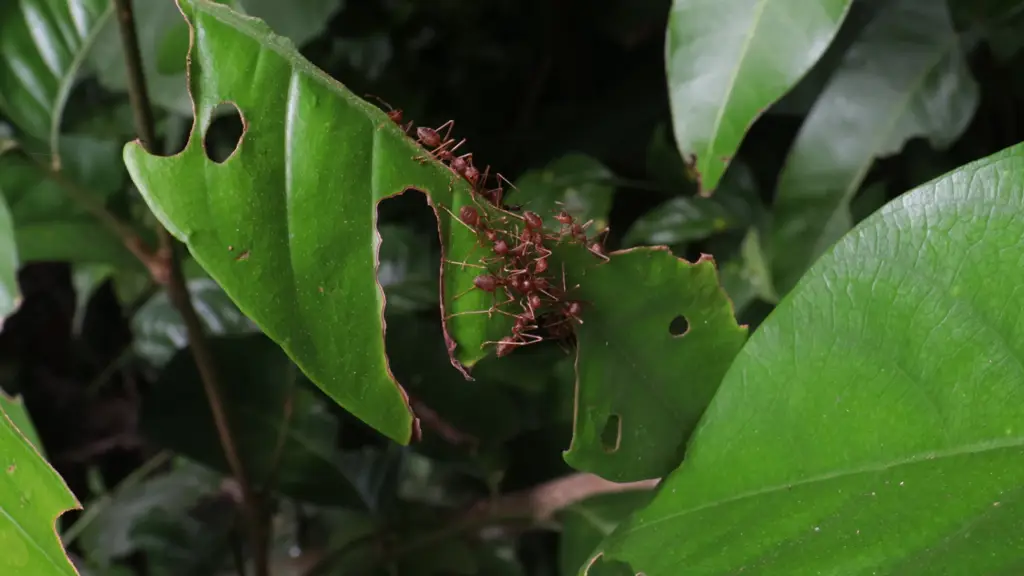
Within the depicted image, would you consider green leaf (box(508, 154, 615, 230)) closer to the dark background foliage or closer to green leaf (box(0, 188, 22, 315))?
the dark background foliage

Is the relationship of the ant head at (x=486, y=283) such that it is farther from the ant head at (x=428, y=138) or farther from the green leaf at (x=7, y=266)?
the green leaf at (x=7, y=266)

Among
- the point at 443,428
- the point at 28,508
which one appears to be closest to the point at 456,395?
the point at 443,428

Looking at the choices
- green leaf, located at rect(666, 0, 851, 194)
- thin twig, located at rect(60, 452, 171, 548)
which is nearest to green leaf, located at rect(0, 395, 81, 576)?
green leaf, located at rect(666, 0, 851, 194)

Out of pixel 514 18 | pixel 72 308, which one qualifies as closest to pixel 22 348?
pixel 72 308

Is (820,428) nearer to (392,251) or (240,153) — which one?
(240,153)

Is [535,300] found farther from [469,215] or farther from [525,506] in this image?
[525,506]

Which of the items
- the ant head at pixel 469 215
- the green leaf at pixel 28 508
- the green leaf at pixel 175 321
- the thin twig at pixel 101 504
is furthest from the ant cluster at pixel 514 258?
the thin twig at pixel 101 504
